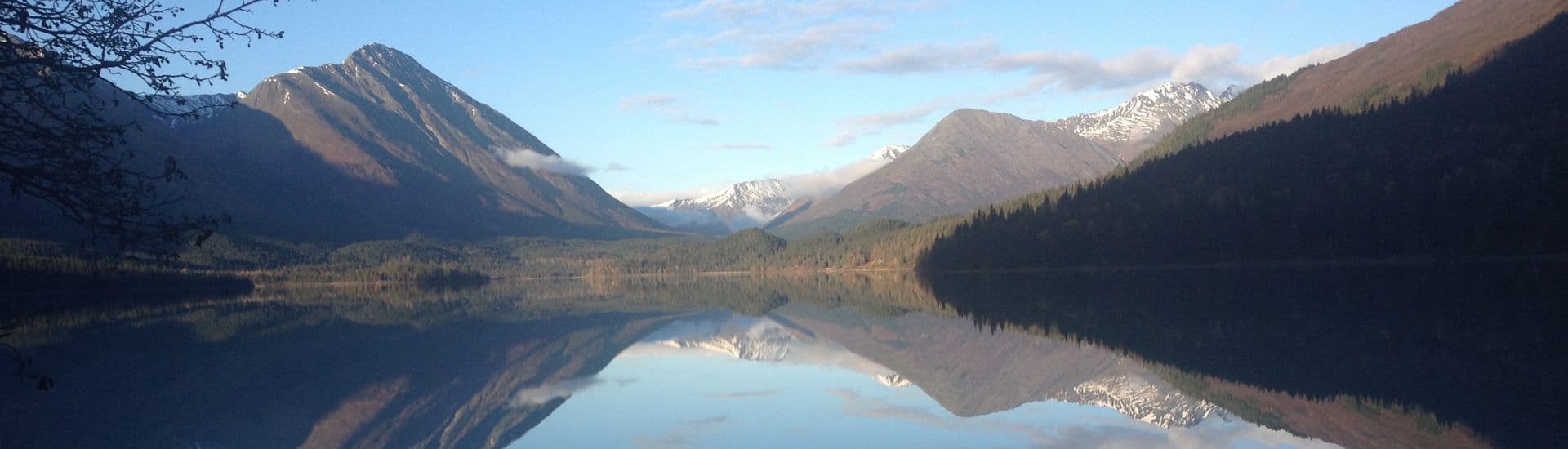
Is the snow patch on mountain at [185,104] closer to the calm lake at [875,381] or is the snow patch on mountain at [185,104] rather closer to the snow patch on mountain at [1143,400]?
the calm lake at [875,381]

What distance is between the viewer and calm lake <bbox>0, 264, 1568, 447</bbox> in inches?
574

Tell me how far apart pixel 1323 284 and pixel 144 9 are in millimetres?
54134

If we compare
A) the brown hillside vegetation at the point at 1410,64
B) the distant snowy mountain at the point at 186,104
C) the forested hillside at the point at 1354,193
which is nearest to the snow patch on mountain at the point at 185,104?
Result: the distant snowy mountain at the point at 186,104

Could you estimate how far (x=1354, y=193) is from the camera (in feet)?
298

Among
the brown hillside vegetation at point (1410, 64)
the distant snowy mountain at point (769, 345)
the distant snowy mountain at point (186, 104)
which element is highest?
the brown hillside vegetation at point (1410, 64)

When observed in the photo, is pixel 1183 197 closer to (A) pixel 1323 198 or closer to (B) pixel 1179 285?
(A) pixel 1323 198

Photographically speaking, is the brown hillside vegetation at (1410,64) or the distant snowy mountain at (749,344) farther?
the brown hillside vegetation at (1410,64)

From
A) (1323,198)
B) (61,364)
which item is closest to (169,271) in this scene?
(61,364)

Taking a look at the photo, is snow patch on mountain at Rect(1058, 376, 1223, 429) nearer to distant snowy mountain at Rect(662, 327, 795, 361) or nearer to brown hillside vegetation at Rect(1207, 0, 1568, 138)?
distant snowy mountain at Rect(662, 327, 795, 361)

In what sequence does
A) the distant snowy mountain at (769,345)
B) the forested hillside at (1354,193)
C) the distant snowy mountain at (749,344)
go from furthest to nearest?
the forested hillside at (1354,193)
the distant snowy mountain at (749,344)
the distant snowy mountain at (769,345)

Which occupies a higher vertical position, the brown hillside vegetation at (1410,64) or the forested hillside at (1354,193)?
the brown hillside vegetation at (1410,64)

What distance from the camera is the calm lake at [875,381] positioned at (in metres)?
14.6

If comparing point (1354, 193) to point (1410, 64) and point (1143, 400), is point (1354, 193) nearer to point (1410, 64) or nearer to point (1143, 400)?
point (1410, 64)

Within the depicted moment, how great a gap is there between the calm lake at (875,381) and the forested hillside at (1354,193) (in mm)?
41119
